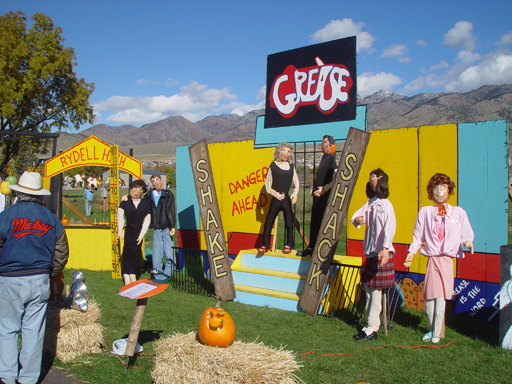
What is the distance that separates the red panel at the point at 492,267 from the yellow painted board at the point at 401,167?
1.05 m

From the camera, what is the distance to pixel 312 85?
693 centimetres

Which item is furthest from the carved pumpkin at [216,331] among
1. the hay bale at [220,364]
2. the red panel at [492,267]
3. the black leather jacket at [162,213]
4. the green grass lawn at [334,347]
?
the black leather jacket at [162,213]

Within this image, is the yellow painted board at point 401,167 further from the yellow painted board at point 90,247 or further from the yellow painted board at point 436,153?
the yellow painted board at point 90,247

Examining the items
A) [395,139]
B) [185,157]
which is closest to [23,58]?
[185,157]

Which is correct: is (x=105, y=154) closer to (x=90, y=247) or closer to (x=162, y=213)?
(x=162, y=213)

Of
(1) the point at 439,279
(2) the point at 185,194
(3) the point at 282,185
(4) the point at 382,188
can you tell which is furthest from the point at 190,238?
(1) the point at 439,279

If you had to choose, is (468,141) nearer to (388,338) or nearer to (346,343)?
(388,338)

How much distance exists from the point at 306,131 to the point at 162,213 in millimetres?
3217

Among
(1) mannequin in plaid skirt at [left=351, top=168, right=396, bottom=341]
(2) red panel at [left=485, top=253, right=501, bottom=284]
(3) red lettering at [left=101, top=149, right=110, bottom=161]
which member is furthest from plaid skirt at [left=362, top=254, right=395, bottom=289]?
(3) red lettering at [left=101, top=149, right=110, bottom=161]

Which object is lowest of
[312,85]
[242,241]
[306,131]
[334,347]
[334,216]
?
[334,347]

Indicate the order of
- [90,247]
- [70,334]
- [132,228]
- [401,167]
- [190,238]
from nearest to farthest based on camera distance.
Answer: [70,334], [401,167], [132,228], [190,238], [90,247]

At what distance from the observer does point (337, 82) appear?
6.64 metres

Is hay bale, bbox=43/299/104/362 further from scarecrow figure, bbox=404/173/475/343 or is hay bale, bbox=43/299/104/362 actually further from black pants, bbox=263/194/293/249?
scarecrow figure, bbox=404/173/475/343

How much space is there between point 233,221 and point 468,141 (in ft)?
14.3
